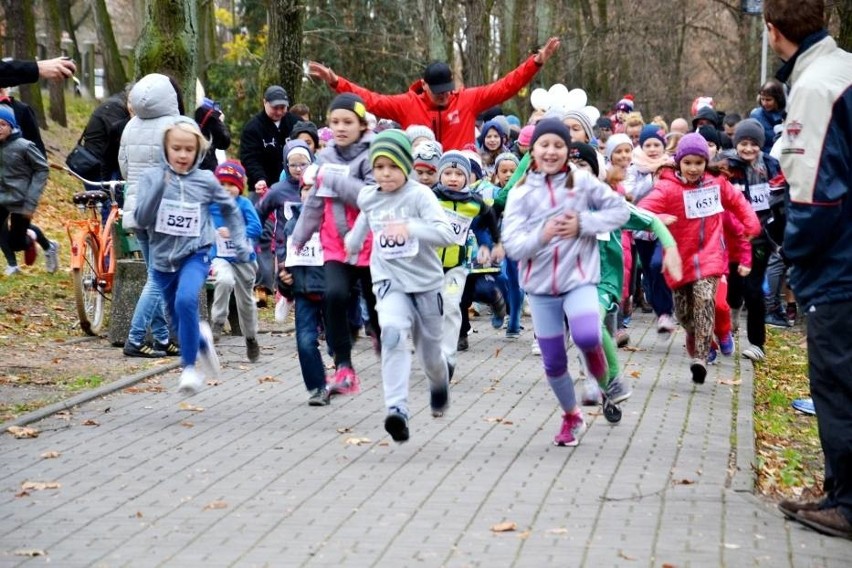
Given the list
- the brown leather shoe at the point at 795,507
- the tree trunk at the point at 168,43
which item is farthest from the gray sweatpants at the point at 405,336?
the tree trunk at the point at 168,43

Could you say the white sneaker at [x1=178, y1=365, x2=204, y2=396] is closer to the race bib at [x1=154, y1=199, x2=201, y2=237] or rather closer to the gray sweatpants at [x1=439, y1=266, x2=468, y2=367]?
the race bib at [x1=154, y1=199, x2=201, y2=237]

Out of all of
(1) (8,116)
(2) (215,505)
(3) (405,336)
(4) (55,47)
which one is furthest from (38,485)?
(4) (55,47)

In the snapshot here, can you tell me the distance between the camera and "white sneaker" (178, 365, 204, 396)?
986cm

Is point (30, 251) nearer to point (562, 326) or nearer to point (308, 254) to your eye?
point (308, 254)

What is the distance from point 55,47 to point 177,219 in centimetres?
2694

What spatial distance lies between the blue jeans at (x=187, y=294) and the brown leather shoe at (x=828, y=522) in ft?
14.9

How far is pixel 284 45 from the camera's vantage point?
22.3 meters

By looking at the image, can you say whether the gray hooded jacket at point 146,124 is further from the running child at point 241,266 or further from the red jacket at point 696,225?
the red jacket at point 696,225

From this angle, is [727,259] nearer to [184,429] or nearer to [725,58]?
[184,429]

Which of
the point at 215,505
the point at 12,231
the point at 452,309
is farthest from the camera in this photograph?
the point at 12,231

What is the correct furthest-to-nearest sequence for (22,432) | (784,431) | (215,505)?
(784,431)
(22,432)
(215,505)

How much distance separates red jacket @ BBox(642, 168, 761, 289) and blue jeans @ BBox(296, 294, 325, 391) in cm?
311

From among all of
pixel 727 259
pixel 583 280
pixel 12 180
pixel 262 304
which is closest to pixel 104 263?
pixel 12 180

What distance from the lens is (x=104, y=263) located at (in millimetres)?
14992
